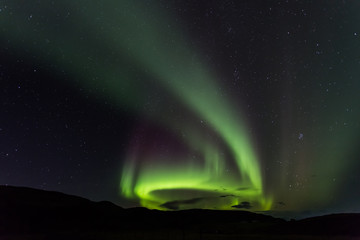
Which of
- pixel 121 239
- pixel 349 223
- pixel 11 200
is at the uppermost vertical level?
pixel 11 200

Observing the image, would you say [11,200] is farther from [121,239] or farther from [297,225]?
[297,225]

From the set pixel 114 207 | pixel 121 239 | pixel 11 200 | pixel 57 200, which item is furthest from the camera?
pixel 114 207

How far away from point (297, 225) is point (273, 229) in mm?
7733

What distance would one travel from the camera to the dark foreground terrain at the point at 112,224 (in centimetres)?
6228

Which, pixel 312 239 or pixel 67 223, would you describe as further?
pixel 67 223

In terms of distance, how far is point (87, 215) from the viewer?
112m

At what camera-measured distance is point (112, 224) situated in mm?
97438

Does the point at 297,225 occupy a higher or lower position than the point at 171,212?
lower

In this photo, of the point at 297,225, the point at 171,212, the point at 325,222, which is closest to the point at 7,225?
the point at 297,225

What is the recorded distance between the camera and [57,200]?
126812 mm

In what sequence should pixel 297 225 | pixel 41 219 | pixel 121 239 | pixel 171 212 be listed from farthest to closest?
pixel 171 212, pixel 41 219, pixel 297 225, pixel 121 239

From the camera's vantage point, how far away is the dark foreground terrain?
2452 inches

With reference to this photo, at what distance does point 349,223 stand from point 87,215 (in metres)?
Result: 71.3

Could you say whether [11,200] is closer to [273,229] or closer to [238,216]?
[273,229]
